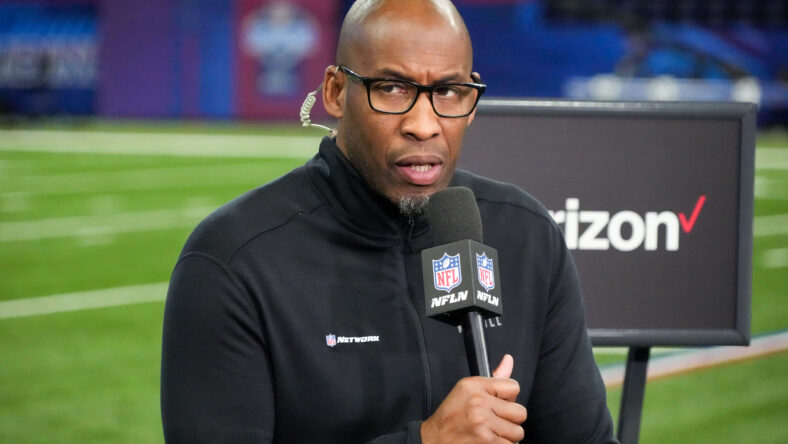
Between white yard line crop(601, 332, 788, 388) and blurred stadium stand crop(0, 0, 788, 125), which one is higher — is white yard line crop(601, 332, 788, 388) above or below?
below

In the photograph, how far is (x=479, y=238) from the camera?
2.17 metres

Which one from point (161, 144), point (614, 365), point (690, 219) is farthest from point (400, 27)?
point (161, 144)

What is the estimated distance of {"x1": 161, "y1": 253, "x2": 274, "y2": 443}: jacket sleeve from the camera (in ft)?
7.48

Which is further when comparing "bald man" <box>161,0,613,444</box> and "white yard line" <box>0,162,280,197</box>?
"white yard line" <box>0,162,280,197</box>

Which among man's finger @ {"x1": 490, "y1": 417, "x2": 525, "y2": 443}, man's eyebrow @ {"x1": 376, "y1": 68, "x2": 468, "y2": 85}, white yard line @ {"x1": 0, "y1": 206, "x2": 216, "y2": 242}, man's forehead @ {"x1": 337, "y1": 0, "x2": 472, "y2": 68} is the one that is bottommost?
white yard line @ {"x1": 0, "y1": 206, "x2": 216, "y2": 242}

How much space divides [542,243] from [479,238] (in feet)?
1.61

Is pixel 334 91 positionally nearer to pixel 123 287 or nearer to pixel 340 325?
pixel 340 325

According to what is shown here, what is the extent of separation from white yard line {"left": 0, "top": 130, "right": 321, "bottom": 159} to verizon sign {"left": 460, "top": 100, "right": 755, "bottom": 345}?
13.7 metres

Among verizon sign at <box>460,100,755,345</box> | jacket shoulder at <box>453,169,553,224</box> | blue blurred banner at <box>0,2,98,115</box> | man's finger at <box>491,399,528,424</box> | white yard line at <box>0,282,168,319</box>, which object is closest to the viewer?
man's finger at <box>491,399,528,424</box>

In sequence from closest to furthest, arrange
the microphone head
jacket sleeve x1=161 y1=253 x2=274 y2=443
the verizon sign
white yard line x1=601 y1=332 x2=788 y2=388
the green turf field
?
the microphone head < jacket sleeve x1=161 y1=253 x2=274 y2=443 < the verizon sign < the green turf field < white yard line x1=601 y1=332 x2=788 y2=388

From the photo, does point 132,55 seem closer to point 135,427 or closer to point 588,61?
point 588,61

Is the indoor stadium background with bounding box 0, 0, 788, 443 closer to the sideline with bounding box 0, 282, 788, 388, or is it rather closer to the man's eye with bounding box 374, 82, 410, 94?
the sideline with bounding box 0, 282, 788, 388

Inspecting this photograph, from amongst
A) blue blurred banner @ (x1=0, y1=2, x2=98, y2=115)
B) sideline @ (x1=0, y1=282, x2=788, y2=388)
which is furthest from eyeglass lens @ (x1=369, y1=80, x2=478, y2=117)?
blue blurred banner @ (x1=0, y1=2, x2=98, y2=115)

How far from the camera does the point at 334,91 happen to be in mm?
2523
